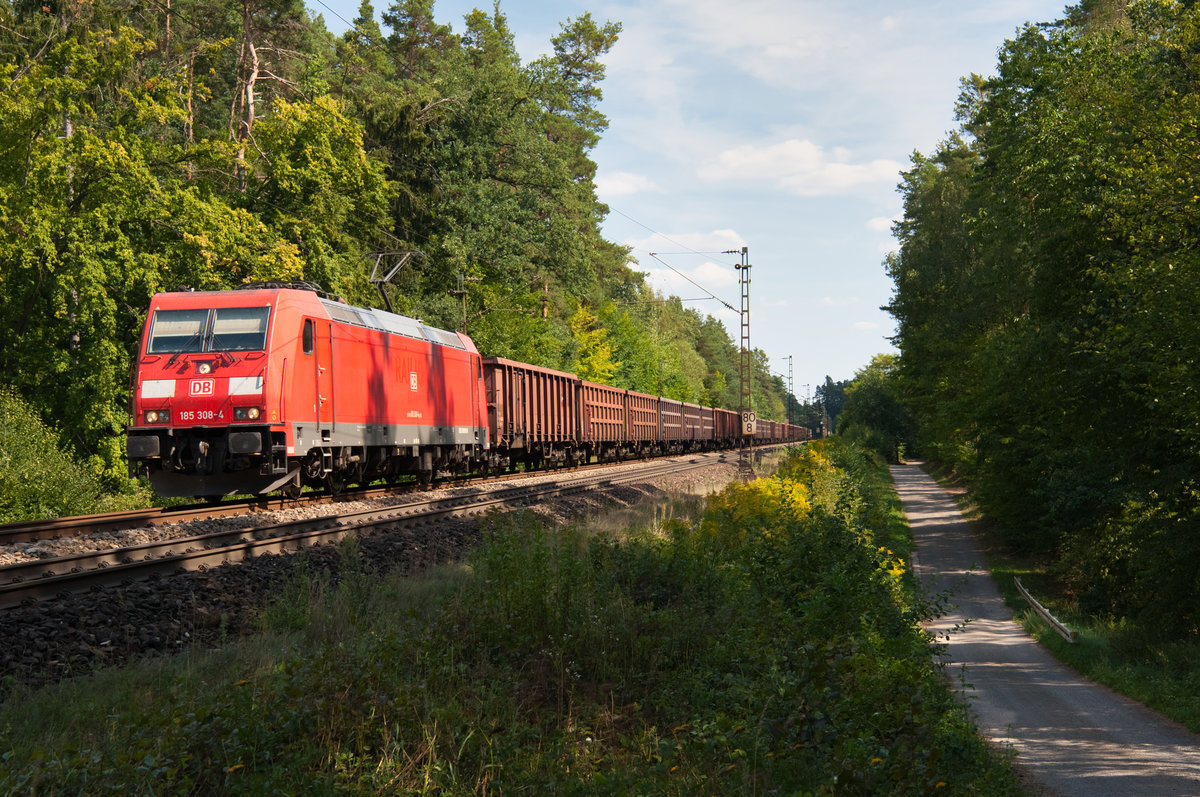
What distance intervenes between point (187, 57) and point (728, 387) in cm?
12626

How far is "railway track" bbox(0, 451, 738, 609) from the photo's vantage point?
936 centimetres

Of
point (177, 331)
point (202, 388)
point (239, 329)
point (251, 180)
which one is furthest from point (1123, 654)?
point (251, 180)

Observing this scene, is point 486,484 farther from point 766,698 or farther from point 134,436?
point 766,698

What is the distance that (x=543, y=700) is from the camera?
23.6 ft

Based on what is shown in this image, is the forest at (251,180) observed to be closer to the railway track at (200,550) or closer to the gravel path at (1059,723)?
the railway track at (200,550)

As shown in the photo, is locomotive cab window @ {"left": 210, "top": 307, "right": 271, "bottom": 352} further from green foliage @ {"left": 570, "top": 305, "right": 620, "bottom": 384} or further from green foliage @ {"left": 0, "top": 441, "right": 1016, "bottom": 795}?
green foliage @ {"left": 570, "top": 305, "right": 620, "bottom": 384}

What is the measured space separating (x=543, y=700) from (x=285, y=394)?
10.4 meters

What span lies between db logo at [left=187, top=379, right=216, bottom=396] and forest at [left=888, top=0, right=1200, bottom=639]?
1638 cm

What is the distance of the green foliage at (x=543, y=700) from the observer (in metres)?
5.42

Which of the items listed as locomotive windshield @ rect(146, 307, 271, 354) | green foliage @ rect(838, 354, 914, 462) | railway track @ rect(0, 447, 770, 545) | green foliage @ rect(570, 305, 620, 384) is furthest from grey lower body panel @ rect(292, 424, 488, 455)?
green foliage @ rect(838, 354, 914, 462)

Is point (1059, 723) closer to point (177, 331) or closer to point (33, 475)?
point (177, 331)

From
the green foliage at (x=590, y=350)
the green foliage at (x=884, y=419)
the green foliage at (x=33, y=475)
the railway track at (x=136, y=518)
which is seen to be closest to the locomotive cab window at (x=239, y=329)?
the railway track at (x=136, y=518)

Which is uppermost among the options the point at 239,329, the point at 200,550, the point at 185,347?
the point at 239,329

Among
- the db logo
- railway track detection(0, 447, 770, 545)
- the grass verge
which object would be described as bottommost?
the grass verge
